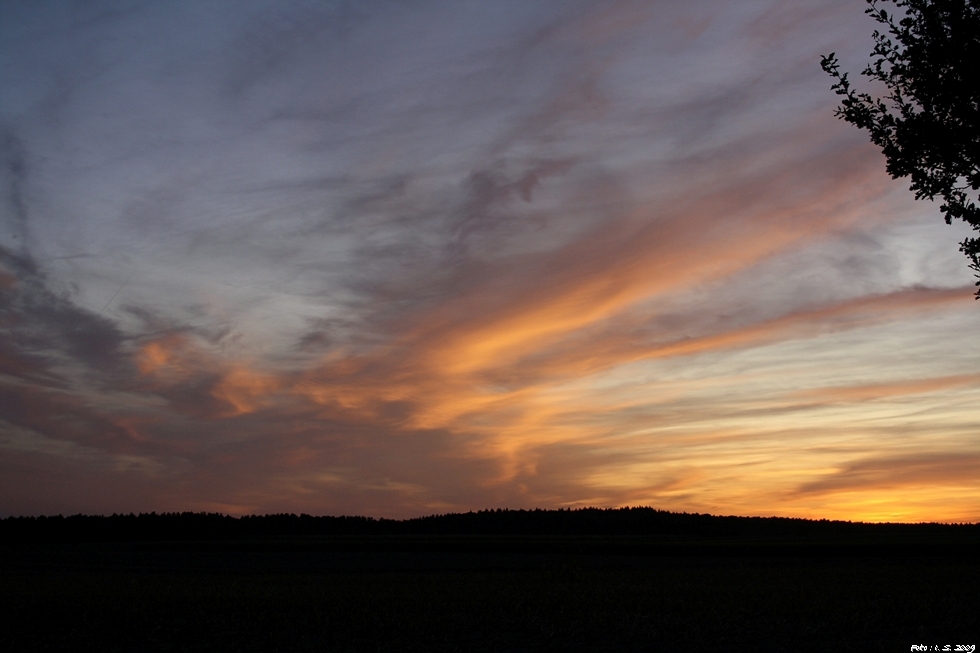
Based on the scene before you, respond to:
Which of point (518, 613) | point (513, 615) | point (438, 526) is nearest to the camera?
point (513, 615)

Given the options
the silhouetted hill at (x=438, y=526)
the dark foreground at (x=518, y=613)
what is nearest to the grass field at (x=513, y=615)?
the dark foreground at (x=518, y=613)

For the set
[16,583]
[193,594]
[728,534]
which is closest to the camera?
[193,594]

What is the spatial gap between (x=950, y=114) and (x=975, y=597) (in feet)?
49.8

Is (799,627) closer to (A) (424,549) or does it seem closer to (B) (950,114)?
(B) (950,114)

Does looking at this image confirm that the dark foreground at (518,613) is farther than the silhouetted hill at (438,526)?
No

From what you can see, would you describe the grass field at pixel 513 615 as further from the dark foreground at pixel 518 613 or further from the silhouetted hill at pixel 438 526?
the silhouetted hill at pixel 438 526

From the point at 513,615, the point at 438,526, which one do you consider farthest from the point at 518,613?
the point at 438,526

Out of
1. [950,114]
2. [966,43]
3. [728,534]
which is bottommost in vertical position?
[728,534]

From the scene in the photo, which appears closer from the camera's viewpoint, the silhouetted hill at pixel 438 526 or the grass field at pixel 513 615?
the grass field at pixel 513 615

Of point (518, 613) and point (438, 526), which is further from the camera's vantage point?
point (438, 526)

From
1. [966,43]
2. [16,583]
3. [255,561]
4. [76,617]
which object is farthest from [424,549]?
[966,43]

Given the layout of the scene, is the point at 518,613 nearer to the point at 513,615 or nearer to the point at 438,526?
the point at 513,615

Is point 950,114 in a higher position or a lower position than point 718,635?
higher

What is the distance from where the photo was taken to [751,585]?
101 feet
